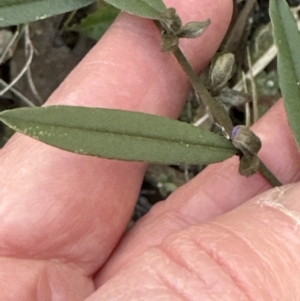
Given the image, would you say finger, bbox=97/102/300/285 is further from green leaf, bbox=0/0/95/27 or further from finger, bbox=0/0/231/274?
green leaf, bbox=0/0/95/27

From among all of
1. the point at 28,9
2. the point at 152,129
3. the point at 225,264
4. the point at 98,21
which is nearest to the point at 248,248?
the point at 225,264

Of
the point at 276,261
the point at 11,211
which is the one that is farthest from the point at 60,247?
the point at 276,261

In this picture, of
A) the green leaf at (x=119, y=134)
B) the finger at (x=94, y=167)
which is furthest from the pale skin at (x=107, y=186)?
the green leaf at (x=119, y=134)

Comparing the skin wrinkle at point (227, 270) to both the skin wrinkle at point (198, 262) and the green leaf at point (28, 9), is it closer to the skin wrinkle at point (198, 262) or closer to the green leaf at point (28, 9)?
the skin wrinkle at point (198, 262)

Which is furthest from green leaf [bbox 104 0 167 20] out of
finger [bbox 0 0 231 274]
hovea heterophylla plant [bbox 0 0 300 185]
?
finger [bbox 0 0 231 274]

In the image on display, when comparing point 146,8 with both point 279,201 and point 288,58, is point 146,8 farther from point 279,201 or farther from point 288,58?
point 279,201

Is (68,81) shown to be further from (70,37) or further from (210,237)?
(210,237)
